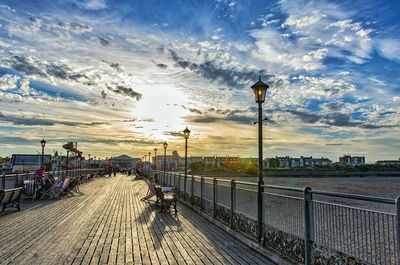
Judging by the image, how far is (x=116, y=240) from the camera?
7.44 metres

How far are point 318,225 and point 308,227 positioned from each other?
0.24 meters

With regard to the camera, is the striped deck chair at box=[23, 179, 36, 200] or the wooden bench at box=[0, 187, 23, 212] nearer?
the wooden bench at box=[0, 187, 23, 212]

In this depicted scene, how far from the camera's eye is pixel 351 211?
4.19 m

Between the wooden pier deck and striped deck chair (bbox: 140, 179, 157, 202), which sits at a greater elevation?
striped deck chair (bbox: 140, 179, 157, 202)

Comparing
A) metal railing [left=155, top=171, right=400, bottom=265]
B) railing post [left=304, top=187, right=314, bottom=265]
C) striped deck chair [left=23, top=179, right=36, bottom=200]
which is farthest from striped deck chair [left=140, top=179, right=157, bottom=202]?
railing post [left=304, top=187, right=314, bottom=265]

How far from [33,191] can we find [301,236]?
14.1 meters

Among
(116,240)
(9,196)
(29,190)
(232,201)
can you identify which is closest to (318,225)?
(232,201)

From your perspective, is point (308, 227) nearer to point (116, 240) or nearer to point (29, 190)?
point (116, 240)

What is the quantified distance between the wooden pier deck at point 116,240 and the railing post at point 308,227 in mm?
954

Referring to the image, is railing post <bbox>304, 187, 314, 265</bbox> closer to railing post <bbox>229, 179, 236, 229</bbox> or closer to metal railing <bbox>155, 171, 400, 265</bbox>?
metal railing <bbox>155, 171, 400, 265</bbox>

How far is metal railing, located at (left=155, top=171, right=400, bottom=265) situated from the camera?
3.75 metres

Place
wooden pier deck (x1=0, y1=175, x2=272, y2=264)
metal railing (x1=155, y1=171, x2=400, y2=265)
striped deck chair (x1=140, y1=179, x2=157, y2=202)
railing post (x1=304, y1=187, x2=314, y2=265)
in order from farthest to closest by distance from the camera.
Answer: striped deck chair (x1=140, y1=179, x2=157, y2=202) < wooden pier deck (x1=0, y1=175, x2=272, y2=264) < railing post (x1=304, y1=187, x2=314, y2=265) < metal railing (x1=155, y1=171, x2=400, y2=265)

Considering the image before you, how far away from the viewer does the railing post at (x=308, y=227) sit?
16.6 feet

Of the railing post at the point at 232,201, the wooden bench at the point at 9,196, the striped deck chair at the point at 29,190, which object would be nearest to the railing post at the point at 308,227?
the railing post at the point at 232,201
